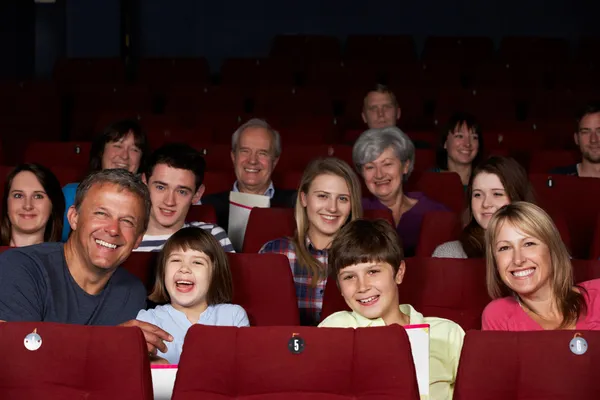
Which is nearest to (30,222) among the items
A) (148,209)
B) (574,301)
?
(148,209)

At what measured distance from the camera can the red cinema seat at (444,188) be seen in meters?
4.02

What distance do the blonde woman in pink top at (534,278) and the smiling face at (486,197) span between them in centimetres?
52

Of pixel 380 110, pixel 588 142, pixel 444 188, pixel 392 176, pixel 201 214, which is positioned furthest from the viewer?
pixel 380 110

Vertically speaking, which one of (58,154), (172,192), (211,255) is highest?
(58,154)

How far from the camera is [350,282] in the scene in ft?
8.50

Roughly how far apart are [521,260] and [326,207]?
2.64 feet

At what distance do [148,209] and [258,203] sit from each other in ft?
3.30

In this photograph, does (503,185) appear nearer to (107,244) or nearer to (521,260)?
(521,260)

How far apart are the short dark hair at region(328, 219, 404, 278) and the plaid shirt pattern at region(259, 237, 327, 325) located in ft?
1.38

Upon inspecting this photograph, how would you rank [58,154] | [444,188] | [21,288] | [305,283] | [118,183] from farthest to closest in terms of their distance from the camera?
1. [58,154]
2. [444,188]
3. [305,283]
4. [118,183]
5. [21,288]

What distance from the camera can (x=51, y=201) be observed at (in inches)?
129

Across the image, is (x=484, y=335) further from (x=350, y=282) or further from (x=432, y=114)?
(x=432, y=114)

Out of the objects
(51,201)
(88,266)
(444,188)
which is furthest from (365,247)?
(444,188)

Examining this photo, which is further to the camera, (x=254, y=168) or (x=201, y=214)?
(x=254, y=168)
